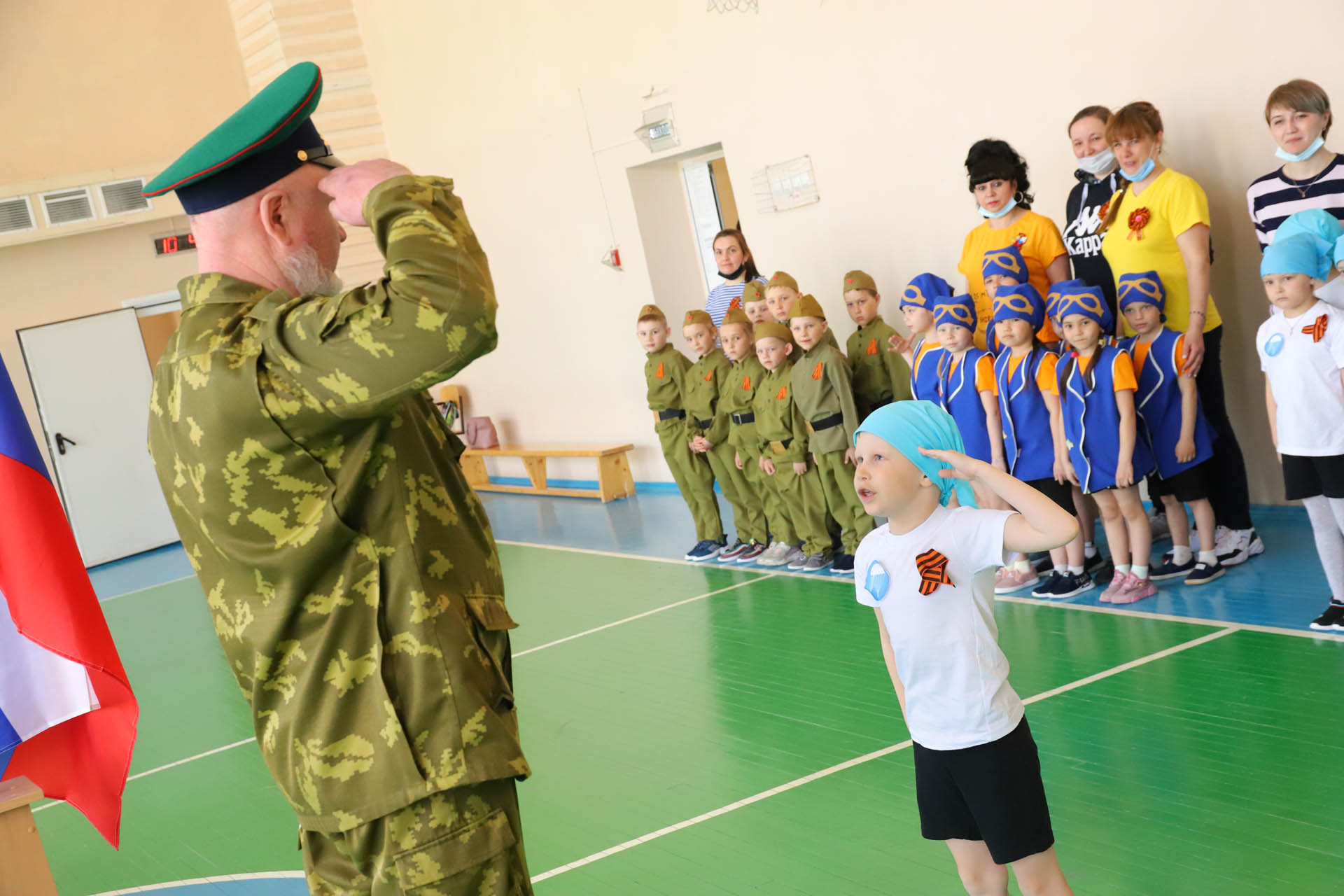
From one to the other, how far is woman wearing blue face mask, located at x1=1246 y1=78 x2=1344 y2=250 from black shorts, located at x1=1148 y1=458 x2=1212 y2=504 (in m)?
1.00

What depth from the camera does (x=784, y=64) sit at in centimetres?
753

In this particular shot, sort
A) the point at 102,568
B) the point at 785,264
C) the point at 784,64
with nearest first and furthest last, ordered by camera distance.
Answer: the point at 784,64
the point at 785,264
the point at 102,568

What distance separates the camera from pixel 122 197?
1290 centimetres

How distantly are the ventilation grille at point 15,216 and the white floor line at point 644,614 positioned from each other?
29.9 feet

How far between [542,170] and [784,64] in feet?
11.0

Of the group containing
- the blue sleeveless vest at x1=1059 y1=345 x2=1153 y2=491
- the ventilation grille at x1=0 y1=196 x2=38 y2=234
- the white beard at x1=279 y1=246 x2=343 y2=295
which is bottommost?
the blue sleeveless vest at x1=1059 y1=345 x2=1153 y2=491

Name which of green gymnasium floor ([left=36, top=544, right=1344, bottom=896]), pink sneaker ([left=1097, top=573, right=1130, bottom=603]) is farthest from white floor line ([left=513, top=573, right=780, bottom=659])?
pink sneaker ([left=1097, top=573, right=1130, bottom=603])

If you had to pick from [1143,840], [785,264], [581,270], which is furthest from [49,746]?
[581,270]

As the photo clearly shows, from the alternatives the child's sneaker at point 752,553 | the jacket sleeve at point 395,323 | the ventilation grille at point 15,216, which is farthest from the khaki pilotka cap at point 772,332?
the ventilation grille at point 15,216

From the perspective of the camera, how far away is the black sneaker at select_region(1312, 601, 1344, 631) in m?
4.25

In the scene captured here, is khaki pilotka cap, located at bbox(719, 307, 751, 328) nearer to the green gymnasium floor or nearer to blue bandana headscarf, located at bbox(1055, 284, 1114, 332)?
the green gymnasium floor

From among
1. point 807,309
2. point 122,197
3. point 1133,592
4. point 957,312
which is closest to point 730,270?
point 807,309

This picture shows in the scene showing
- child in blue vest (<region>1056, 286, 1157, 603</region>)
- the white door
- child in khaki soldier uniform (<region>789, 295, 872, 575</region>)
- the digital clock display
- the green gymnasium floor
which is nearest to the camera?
the green gymnasium floor

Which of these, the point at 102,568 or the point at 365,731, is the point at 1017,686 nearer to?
the point at 365,731
